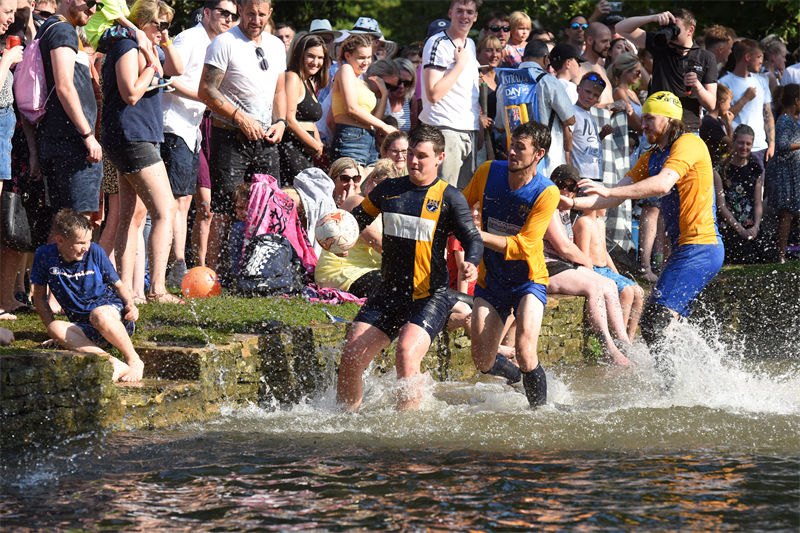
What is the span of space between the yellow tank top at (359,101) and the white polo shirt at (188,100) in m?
1.45

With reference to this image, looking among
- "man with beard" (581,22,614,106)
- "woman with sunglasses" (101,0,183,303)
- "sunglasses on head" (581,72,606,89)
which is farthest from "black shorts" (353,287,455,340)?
"man with beard" (581,22,614,106)

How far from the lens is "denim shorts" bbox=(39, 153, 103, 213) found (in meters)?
9.62

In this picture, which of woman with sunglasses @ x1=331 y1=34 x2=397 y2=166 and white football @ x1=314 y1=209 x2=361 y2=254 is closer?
white football @ x1=314 y1=209 x2=361 y2=254

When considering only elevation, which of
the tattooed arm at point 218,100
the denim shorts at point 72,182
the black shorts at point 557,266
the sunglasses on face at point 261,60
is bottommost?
the black shorts at point 557,266

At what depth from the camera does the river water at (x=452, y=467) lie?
21.1ft

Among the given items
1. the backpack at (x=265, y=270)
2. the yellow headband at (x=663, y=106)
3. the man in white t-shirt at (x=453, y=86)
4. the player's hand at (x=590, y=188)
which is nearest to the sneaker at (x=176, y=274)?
the backpack at (x=265, y=270)

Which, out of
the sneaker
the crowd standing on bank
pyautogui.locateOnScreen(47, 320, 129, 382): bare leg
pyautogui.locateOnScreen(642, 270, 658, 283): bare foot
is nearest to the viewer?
pyautogui.locateOnScreen(47, 320, 129, 382): bare leg

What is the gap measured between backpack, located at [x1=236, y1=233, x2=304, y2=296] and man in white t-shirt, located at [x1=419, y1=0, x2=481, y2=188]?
2.25 meters

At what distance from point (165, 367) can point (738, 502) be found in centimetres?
A: 415

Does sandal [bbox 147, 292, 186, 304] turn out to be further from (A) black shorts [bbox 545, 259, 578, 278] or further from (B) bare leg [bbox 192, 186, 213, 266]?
(A) black shorts [bbox 545, 259, 578, 278]

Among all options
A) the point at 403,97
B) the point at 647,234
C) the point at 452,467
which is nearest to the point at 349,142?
the point at 403,97

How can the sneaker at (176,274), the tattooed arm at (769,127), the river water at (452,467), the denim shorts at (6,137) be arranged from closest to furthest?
the river water at (452,467) → the denim shorts at (6,137) → the sneaker at (176,274) → the tattooed arm at (769,127)

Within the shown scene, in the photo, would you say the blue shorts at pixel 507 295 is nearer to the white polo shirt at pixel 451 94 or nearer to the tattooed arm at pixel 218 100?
the tattooed arm at pixel 218 100

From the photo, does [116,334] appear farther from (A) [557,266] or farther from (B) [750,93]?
(B) [750,93]
